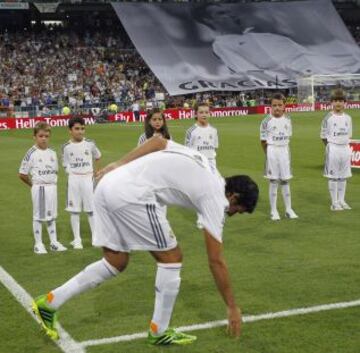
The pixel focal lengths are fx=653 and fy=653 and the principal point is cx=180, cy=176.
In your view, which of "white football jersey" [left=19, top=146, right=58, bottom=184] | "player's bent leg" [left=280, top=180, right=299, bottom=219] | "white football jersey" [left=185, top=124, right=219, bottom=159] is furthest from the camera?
"player's bent leg" [left=280, top=180, right=299, bottom=219]

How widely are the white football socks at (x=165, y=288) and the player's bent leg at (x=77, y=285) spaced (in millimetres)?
357

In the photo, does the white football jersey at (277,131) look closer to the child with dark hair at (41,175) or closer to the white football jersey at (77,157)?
the white football jersey at (77,157)

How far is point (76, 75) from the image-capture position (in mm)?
53250

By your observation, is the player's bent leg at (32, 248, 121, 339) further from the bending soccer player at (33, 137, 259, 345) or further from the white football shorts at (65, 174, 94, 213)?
the white football shorts at (65, 174, 94, 213)

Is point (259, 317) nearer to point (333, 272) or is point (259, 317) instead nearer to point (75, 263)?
point (333, 272)

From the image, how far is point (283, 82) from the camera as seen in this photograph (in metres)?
56.2

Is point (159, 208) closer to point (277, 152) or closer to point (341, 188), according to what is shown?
point (277, 152)

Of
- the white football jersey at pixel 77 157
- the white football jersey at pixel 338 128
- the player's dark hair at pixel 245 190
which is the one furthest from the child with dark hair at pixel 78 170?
the player's dark hair at pixel 245 190

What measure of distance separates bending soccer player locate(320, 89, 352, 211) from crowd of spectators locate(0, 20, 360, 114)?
112 feet

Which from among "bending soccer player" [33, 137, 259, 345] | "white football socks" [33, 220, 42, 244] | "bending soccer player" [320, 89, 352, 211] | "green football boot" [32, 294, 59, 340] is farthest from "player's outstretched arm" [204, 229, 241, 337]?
"bending soccer player" [320, 89, 352, 211]

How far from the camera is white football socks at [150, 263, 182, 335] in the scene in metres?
5.23

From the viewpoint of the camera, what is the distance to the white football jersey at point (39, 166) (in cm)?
940

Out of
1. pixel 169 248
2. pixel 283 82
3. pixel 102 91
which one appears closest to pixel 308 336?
pixel 169 248

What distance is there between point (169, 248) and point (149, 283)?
272 cm
